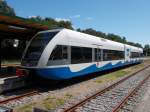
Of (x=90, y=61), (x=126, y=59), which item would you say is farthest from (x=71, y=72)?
(x=126, y=59)

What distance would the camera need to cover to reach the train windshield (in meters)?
12.6

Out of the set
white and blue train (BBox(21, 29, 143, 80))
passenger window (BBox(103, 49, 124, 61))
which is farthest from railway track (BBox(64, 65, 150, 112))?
passenger window (BBox(103, 49, 124, 61))

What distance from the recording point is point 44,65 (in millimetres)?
12102

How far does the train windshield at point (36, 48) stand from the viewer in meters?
12.6

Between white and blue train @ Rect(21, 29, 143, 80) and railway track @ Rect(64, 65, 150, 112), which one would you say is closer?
railway track @ Rect(64, 65, 150, 112)

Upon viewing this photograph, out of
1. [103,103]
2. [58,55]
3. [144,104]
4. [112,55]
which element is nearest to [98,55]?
[112,55]

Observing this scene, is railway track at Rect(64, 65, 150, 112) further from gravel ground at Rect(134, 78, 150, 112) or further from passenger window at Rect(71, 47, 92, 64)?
passenger window at Rect(71, 47, 92, 64)

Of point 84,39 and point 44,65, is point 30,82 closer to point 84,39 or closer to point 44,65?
point 44,65

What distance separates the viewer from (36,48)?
13.1 metres

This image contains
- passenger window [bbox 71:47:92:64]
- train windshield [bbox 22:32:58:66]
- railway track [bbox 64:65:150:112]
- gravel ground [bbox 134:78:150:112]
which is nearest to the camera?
railway track [bbox 64:65:150:112]

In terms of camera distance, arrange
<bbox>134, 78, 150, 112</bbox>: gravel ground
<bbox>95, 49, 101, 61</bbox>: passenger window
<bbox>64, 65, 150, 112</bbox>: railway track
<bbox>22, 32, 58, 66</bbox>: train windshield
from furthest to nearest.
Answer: <bbox>95, 49, 101, 61</bbox>: passenger window, <bbox>22, 32, 58, 66</bbox>: train windshield, <bbox>134, 78, 150, 112</bbox>: gravel ground, <bbox>64, 65, 150, 112</bbox>: railway track

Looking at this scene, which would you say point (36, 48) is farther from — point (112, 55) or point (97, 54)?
point (112, 55)

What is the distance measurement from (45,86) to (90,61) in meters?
4.15

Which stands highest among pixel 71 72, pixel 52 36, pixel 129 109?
pixel 52 36
